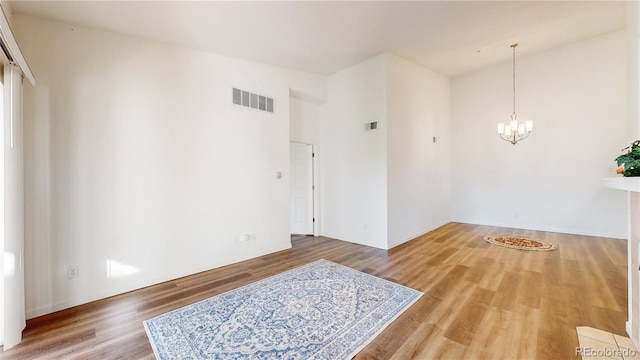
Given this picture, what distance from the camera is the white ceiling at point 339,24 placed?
2930mm

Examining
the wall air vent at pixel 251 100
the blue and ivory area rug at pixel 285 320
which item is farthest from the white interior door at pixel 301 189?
the blue and ivory area rug at pixel 285 320

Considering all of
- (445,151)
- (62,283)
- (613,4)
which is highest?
(613,4)

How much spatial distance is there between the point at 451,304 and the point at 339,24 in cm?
379

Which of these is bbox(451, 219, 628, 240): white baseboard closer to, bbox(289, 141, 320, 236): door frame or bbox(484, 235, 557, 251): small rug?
bbox(484, 235, 557, 251): small rug

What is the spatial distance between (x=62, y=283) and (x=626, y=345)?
218 inches

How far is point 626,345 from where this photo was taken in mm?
2010

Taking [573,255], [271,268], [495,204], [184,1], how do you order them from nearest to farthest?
[184,1], [271,268], [573,255], [495,204]

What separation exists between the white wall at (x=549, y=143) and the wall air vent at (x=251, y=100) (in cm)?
530

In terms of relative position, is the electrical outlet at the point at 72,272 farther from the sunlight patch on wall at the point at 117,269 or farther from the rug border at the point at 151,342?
the rug border at the point at 151,342

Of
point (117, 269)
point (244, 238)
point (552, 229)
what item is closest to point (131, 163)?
point (117, 269)

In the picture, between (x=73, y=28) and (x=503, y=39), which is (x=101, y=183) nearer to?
(x=73, y=28)

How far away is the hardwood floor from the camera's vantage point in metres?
2.06

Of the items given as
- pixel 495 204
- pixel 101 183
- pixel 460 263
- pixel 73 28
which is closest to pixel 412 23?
pixel 460 263

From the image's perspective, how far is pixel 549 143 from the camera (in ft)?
18.3
